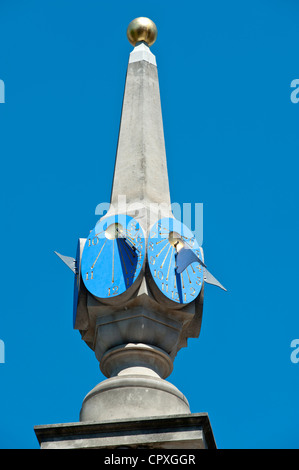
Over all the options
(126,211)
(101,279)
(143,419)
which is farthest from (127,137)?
(143,419)

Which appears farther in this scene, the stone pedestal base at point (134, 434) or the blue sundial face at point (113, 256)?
the blue sundial face at point (113, 256)

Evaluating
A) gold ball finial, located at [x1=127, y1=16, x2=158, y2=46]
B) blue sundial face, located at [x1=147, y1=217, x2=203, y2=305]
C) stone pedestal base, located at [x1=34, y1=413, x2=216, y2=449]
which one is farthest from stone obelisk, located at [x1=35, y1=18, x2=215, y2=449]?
gold ball finial, located at [x1=127, y1=16, x2=158, y2=46]

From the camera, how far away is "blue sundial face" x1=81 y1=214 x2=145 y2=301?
2608 cm

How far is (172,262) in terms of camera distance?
26.5 meters

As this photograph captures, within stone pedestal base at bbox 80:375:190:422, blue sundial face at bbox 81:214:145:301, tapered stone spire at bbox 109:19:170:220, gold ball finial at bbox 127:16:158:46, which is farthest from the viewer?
gold ball finial at bbox 127:16:158:46

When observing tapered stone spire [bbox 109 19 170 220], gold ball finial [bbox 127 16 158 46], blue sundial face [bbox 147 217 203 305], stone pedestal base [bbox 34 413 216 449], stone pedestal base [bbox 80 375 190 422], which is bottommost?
stone pedestal base [bbox 34 413 216 449]

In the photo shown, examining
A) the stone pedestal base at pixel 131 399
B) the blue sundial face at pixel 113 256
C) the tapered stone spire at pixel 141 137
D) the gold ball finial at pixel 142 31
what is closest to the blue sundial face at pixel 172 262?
the blue sundial face at pixel 113 256

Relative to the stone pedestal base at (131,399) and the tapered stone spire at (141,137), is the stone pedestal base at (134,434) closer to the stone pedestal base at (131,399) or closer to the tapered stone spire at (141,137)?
the stone pedestal base at (131,399)

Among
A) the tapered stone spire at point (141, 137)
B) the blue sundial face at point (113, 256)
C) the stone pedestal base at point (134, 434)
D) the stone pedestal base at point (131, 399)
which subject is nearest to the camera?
the stone pedestal base at point (134, 434)

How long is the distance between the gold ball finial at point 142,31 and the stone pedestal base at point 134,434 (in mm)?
10328

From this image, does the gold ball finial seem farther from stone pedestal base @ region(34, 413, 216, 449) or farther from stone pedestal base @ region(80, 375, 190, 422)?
stone pedestal base @ region(34, 413, 216, 449)

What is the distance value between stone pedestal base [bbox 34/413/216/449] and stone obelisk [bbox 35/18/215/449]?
18 millimetres

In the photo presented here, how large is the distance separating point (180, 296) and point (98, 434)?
11.8 ft

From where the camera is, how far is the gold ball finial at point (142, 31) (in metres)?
30.5
